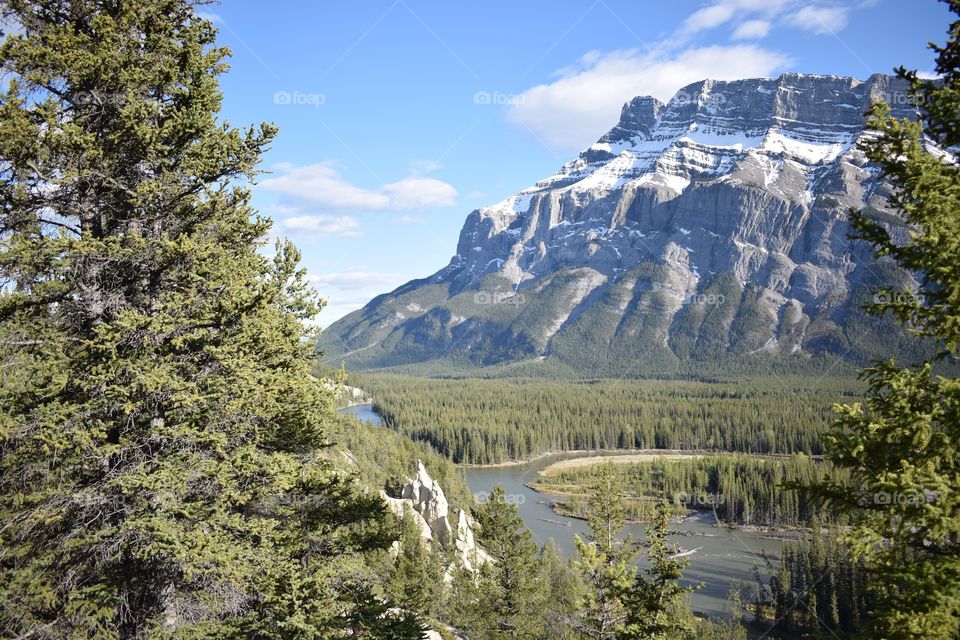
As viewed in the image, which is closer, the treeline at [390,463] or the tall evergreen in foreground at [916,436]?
the tall evergreen in foreground at [916,436]

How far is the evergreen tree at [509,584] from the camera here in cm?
2355

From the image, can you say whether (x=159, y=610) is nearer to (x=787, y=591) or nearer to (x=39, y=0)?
(x=39, y=0)

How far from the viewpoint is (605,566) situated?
14211mm

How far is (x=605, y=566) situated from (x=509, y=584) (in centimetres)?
1143

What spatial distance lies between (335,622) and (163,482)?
356cm

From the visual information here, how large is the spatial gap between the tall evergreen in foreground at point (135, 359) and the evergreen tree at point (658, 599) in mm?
8153

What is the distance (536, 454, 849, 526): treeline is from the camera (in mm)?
83188
